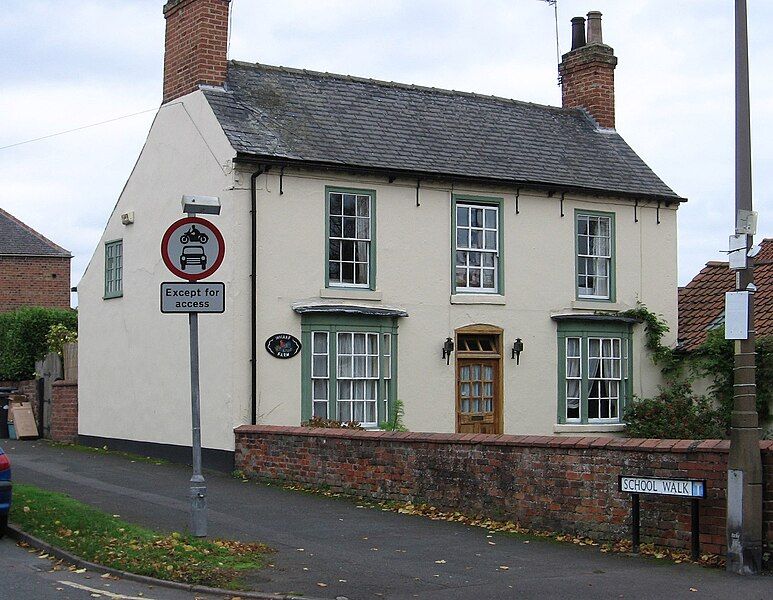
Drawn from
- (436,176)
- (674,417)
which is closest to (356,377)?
(436,176)

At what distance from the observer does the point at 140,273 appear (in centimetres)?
2153

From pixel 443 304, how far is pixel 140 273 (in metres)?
5.90

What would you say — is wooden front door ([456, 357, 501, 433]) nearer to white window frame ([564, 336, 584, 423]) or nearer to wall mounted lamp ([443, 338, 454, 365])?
wall mounted lamp ([443, 338, 454, 365])

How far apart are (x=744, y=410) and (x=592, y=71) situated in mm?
16566

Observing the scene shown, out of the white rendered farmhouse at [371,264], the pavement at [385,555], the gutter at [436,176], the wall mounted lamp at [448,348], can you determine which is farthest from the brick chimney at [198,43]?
the pavement at [385,555]

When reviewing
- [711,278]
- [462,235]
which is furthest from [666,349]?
[462,235]

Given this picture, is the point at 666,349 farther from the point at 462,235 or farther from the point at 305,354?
the point at 305,354

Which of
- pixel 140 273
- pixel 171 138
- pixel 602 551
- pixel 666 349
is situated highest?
pixel 171 138

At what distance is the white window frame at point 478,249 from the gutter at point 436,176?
1.65ft

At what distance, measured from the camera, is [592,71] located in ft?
84.9

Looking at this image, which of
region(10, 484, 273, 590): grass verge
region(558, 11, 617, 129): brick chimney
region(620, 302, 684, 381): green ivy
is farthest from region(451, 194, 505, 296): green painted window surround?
region(10, 484, 273, 590): grass verge

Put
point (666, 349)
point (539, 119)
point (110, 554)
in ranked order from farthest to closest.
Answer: point (539, 119)
point (666, 349)
point (110, 554)

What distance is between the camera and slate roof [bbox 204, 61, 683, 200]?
2011cm

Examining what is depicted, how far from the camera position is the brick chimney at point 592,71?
1010 inches
